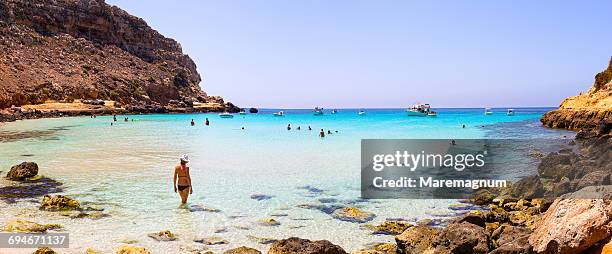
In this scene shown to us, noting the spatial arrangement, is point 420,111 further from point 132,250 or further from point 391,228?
point 132,250

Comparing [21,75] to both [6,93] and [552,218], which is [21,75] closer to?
[6,93]

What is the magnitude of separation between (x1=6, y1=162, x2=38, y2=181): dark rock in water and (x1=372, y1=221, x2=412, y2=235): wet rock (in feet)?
42.4

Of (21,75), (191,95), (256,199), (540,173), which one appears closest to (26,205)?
(256,199)

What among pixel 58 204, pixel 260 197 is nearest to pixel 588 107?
pixel 260 197

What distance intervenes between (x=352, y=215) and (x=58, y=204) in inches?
303

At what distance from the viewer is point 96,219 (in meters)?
10.6

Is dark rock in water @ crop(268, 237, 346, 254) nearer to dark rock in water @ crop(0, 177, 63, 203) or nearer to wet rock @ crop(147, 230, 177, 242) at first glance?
wet rock @ crop(147, 230, 177, 242)

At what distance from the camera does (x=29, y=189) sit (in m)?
14.0

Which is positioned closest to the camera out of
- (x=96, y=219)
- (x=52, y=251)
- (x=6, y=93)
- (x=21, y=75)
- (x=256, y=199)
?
(x=52, y=251)

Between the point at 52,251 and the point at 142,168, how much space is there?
11812 millimetres

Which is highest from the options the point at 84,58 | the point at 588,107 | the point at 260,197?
the point at 84,58

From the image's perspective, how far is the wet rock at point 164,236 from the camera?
9220 millimetres

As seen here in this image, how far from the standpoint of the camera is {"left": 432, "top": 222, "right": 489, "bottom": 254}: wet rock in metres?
7.27

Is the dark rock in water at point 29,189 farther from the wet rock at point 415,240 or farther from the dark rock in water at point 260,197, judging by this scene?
the wet rock at point 415,240
